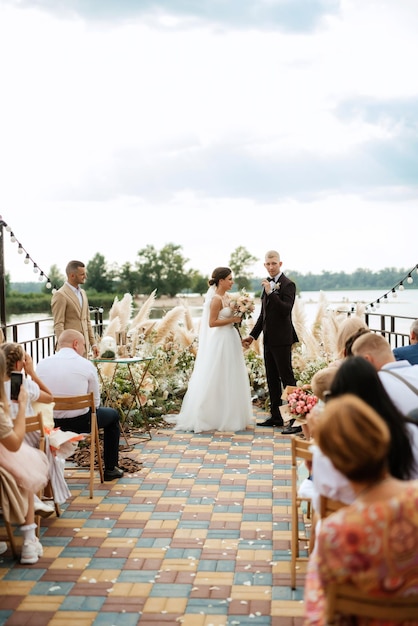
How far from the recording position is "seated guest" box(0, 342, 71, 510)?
4.67 m

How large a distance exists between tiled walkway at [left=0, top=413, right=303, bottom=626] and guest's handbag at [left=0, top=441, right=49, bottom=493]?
496mm

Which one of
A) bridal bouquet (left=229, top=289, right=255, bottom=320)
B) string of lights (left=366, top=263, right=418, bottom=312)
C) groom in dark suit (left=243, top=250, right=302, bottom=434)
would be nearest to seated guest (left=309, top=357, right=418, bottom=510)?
groom in dark suit (left=243, top=250, right=302, bottom=434)

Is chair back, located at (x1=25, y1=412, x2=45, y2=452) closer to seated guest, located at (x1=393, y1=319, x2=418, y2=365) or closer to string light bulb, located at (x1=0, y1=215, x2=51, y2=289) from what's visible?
seated guest, located at (x1=393, y1=319, x2=418, y2=365)

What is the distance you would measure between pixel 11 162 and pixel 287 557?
9333mm

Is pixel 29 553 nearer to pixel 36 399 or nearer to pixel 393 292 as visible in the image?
pixel 36 399

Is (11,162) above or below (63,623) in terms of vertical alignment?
above

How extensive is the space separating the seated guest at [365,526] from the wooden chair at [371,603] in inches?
0.8

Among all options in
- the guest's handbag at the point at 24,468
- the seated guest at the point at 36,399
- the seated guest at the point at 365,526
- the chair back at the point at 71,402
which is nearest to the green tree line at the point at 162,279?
the chair back at the point at 71,402

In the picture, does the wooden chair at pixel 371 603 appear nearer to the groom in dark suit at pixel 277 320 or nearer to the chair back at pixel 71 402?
the chair back at pixel 71 402

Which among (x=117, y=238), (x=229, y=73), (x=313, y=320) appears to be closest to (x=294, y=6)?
(x=229, y=73)

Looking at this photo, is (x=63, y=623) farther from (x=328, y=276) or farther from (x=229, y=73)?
(x=328, y=276)

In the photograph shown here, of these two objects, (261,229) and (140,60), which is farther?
(261,229)

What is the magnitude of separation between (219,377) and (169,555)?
404 centimetres

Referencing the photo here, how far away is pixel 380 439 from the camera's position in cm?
216
